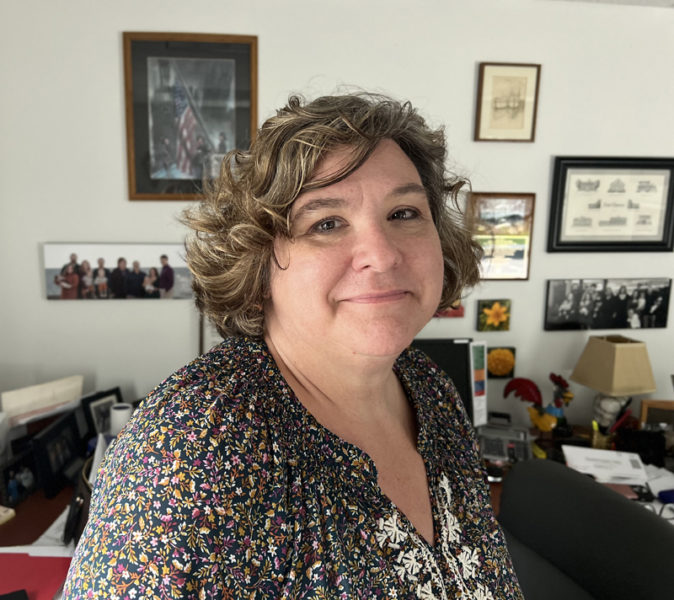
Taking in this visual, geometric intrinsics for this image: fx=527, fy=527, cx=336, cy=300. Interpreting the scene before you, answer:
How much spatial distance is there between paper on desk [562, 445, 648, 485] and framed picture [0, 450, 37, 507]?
1.79 metres

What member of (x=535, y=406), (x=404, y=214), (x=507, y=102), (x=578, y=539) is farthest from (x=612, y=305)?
(x=404, y=214)

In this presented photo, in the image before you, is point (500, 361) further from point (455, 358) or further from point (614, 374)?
point (614, 374)

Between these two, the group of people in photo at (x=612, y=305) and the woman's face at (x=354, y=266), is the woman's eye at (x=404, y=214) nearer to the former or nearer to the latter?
the woman's face at (x=354, y=266)

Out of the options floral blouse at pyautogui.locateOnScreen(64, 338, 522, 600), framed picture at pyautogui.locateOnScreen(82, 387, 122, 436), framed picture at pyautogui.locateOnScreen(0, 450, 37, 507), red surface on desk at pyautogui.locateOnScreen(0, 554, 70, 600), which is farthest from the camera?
framed picture at pyautogui.locateOnScreen(82, 387, 122, 436)

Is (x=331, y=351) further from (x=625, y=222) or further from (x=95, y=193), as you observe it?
(x=625, y=222)

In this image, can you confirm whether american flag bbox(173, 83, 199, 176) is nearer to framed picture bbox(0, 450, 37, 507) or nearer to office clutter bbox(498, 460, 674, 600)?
framed picture bbox(0, 450, 37, 507)

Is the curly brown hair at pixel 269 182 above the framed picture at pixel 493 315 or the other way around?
above

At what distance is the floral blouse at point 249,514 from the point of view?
0.60 metres

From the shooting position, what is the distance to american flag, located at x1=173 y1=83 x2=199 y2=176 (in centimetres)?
192

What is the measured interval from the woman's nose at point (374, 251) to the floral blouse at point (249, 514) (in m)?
0.23

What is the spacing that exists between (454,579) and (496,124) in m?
1.73

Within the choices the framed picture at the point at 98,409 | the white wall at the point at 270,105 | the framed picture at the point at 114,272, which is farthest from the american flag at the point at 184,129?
the framed picture at the point at 98,409

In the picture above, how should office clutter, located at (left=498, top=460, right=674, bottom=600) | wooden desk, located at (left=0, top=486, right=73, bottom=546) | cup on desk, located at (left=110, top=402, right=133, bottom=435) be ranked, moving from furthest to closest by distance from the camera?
1. cup on desk, located at (left=110, top=402, right=133, bottom=435)
2. wooden desk, located at (left=0, top=486, right=73, bottom=546)
3. office clutter, located at (left=498, top=460, right=674, bottom=600)

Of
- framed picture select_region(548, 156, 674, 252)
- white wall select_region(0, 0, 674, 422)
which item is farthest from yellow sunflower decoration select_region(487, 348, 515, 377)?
framed picture select_region(548, 156, 674, 252)
